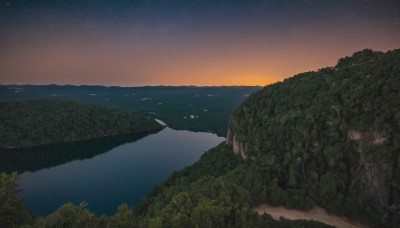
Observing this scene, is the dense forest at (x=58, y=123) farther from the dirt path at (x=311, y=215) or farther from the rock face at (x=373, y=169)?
the rock face at (x=373, y=169)

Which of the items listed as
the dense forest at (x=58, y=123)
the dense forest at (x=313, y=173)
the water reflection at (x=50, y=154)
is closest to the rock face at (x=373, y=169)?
the dense forest at (x=313, y=173)

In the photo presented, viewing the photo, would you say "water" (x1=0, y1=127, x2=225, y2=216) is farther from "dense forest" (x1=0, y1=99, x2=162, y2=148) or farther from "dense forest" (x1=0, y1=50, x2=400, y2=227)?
"dense forest" (x1=0, y1=50, x2=400, y2=227)

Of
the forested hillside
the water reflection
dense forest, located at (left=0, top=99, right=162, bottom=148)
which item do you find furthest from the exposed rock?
dense forest, located at (left=0, top=99, right=162, bottom=148)

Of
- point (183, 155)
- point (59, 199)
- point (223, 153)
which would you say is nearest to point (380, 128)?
point (223, 153)

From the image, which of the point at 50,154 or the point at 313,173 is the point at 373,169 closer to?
the point at 313,173

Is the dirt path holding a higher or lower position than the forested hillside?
lower

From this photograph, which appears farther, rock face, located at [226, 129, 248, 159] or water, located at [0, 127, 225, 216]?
water, located at [0, 127, 225, 216]
